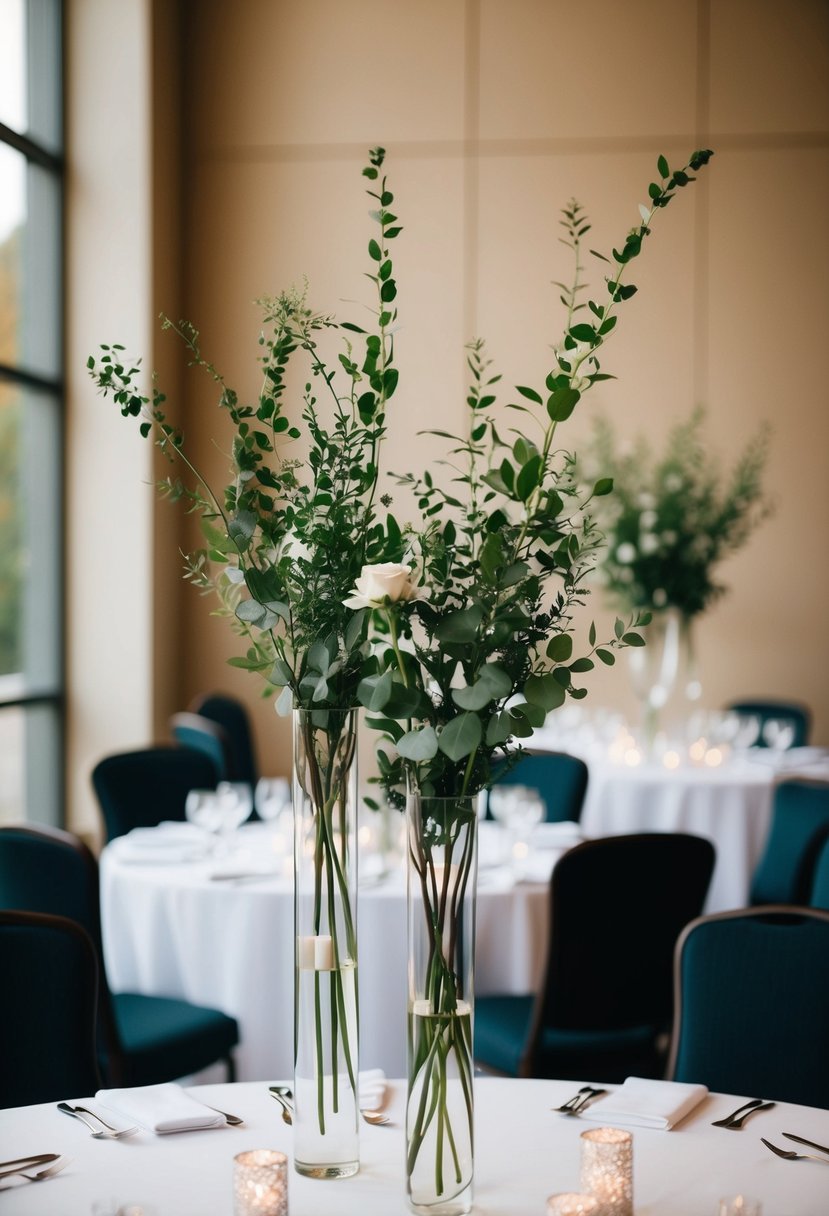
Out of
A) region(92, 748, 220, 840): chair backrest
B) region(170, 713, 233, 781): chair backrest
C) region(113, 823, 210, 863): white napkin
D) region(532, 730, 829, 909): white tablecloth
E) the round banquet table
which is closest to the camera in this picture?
the round banquet table

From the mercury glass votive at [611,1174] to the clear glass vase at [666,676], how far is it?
3524mm

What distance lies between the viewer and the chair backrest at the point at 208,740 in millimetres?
5527

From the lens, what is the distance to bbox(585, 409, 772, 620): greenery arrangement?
6102mm

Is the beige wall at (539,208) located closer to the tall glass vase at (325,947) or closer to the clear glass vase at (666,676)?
the clear glass vase at (666,676)

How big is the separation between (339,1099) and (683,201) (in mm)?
6562

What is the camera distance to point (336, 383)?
668 cm

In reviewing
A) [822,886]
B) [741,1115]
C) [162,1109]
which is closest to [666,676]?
[822,886]

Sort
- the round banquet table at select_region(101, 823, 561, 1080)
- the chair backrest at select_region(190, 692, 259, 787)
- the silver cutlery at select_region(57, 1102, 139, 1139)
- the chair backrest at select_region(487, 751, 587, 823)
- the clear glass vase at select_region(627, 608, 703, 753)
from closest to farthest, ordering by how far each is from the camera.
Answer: the silver cutlery at select_region(57, 1102, 139, 1139) < the round banquet table at select_region(101, 823, 561, 1080) < the chair backrest at select_region(487, 751, 587, 823) < the clear glass vase at select_region(627, 608, 703, 753) < the chair backrest at select_region(190, 692, 259, 787)

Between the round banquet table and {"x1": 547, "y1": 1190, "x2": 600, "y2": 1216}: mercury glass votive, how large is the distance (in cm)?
191

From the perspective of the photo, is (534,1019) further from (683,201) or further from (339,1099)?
(683,201)

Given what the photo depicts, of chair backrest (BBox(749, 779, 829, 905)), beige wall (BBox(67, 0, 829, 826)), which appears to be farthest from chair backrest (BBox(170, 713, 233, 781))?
chair backrest (BBox(749, 779, 829, 905))

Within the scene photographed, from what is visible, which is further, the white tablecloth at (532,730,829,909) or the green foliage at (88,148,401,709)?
the white tablecloth at (532,730,829,909)

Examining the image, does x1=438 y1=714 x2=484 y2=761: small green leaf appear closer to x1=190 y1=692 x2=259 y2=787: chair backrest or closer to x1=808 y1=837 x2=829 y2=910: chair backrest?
x1=808 y1=837 x2=829 y2=910: chair backrest

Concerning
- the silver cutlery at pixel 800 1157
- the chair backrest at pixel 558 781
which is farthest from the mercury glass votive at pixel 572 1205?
the chair backrest at pixel 558 781
